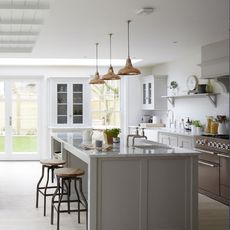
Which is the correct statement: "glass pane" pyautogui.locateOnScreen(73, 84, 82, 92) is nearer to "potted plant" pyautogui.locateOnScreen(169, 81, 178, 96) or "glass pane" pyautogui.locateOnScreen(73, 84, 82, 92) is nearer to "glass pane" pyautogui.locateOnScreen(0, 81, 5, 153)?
"glass pane" pyautogui.locateOnScreen(0, 81, 5, 153)

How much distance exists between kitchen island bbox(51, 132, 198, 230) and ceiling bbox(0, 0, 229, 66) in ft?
5.08

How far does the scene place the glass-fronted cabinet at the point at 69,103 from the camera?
10156 millimetres

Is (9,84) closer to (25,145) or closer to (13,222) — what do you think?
(25,145)

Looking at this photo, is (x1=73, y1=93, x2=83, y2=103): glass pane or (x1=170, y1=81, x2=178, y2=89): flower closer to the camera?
(x1=170, y1=81, x2=178, y2=89): flower

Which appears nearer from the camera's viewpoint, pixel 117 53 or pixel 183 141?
pixel 183 141

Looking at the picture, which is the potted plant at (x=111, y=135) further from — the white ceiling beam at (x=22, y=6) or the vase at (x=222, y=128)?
the vase at (x=222, y=128)

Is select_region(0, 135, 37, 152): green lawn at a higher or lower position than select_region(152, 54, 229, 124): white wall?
lower

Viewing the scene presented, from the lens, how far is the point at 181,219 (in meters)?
4.29

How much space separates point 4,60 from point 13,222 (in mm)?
5208

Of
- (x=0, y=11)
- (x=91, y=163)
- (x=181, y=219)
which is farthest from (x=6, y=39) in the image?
A: (x=181, y=219)

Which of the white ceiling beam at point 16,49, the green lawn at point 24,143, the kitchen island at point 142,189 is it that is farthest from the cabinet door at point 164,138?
the kitchen island at point 142,189

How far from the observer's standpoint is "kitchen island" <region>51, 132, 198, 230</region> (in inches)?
161

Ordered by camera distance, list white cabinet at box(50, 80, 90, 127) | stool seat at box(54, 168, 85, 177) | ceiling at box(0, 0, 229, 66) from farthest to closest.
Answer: white cabinet at box(50, 80, 90, 127) < stool seat at box(54, 168, 85, 177) < ceiling at box(0, 0, 229, 66)

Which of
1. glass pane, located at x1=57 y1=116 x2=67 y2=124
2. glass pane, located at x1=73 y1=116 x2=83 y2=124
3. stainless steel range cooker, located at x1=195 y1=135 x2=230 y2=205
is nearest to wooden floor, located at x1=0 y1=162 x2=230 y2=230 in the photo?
stainless steel range cooker, located at x1=195 y1=135 x2=230 y2=205
